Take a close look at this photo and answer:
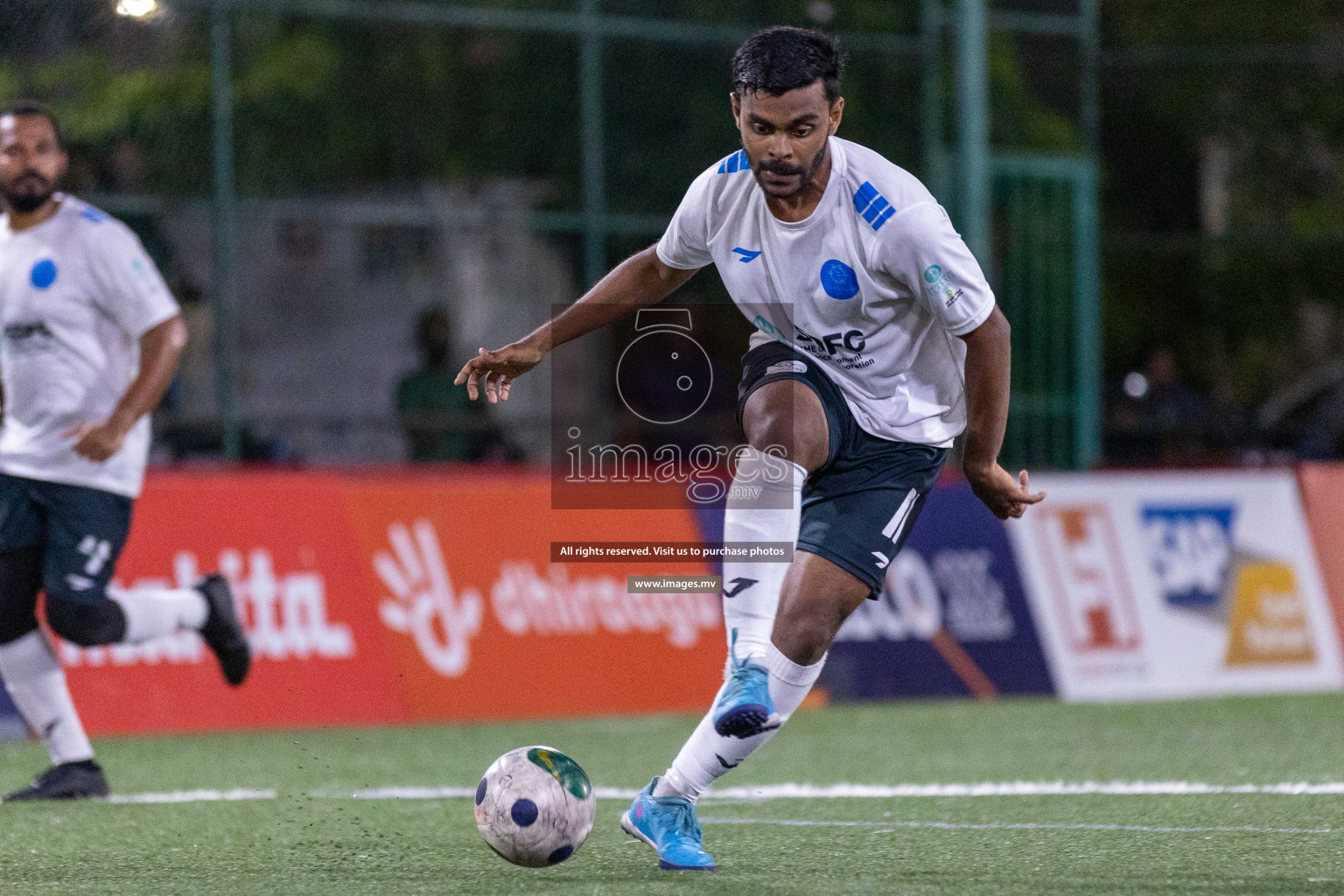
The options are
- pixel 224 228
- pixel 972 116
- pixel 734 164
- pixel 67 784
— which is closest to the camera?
pixel 734 164

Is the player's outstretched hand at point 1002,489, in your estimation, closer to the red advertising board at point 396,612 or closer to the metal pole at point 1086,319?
the red advertising board at point 396,612

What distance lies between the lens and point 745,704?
192 inches

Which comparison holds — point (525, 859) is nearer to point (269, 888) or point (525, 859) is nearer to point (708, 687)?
point (269, 888)

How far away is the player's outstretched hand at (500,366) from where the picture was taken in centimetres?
554

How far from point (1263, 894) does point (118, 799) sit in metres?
4.02

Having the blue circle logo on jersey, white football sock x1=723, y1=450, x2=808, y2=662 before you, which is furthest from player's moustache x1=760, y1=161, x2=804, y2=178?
white football sock x1=723, y1=450, x2=808, y2=662

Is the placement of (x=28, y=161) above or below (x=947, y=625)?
above

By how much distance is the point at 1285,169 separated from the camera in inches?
832

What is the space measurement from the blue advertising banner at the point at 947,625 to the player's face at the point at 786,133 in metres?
5.85

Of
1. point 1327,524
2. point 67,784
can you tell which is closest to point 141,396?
point 67,784

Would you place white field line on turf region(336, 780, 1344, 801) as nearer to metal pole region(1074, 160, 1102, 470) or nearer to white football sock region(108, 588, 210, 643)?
white football sock region(108, 588, 210, 643)

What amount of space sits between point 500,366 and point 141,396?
82.1 inches

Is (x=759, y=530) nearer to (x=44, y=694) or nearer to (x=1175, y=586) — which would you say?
(x=44, y=694)

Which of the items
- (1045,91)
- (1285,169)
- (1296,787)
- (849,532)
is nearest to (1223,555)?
(1296,787)
